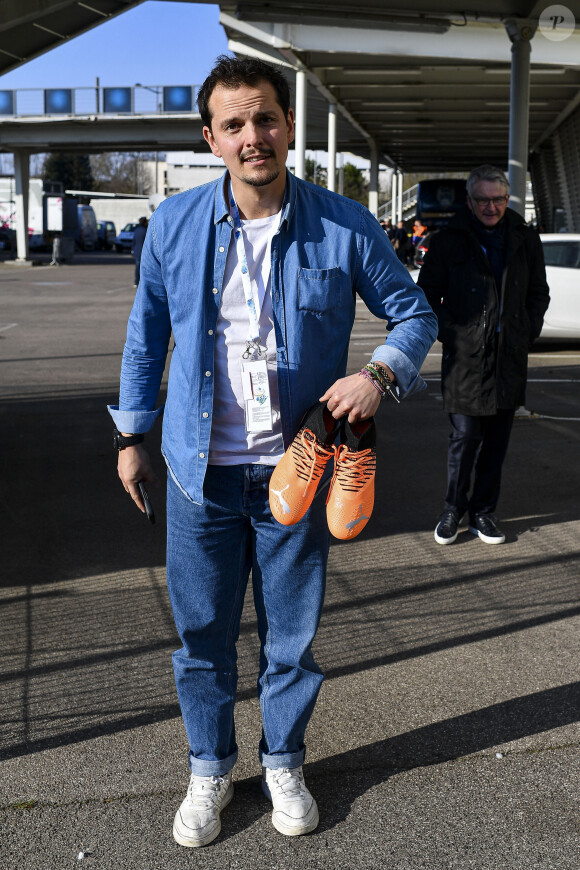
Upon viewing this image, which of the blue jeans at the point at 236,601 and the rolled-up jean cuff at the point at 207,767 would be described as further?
the rolled-up jean cuff at the point at 207,767

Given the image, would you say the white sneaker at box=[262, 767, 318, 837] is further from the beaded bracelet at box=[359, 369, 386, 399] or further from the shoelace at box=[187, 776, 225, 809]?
the beaded bracelet at box=[359, 369, 386, 399]

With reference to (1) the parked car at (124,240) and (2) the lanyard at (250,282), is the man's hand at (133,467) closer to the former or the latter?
(2) the lanyard at (250,282)

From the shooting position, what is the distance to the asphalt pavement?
9.96 ft

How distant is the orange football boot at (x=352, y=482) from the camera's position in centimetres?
278

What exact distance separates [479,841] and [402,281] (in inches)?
66.4

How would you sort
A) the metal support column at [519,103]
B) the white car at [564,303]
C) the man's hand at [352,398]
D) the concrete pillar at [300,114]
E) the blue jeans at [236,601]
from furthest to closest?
1. the concrete pillar at [300,114]
2. the white car at [564,303]
3. the metal support column at [519,103]
4. the blue jeans at [236,601]
5. the man's hand at [352,398]

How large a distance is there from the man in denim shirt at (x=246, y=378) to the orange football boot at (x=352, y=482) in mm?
85

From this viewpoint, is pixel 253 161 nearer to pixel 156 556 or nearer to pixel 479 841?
pixel 479 841

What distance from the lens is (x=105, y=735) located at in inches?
145

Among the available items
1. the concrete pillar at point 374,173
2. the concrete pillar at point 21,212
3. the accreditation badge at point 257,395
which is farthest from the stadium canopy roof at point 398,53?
the concrete pillar at point 21,212

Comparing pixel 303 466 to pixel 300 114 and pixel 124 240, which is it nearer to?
pixel 300 114

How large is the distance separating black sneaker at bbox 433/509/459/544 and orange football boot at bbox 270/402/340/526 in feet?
10.9

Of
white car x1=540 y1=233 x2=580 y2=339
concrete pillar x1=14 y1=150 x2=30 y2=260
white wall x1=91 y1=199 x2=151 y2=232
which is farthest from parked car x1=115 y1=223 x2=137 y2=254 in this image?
white car x1=540 y1=233 x2=580 y2=339

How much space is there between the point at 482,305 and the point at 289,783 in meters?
3.39
